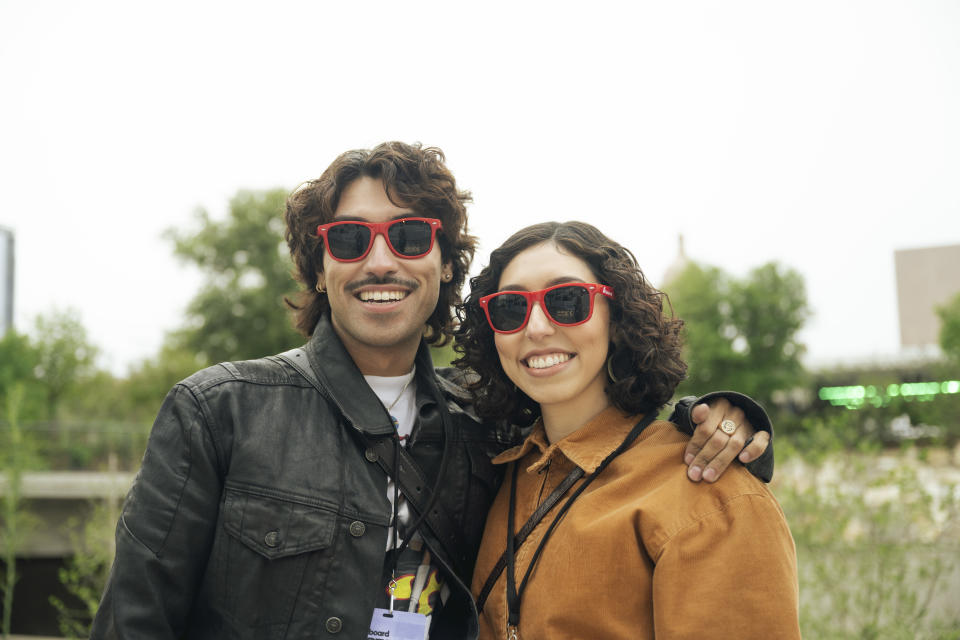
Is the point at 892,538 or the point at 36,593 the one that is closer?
the point at 892,538

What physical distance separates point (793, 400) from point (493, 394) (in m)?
56.6

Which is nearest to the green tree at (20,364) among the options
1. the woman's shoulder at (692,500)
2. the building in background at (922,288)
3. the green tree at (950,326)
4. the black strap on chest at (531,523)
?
the black strap on chest at (531,523)

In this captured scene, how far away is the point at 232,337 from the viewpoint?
1185 inches

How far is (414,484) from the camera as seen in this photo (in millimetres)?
2611

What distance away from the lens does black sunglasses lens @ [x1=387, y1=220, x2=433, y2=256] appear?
2869mm

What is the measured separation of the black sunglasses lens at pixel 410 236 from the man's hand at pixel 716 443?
Result: 128cm

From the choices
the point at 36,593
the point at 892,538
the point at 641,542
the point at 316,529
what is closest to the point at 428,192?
the point at 316,529

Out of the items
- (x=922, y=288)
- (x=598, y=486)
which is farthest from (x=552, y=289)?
(x=922, y=288)

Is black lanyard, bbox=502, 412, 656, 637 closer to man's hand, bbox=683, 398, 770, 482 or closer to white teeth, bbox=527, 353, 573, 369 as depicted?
man's hand, bbox=683, 398, 770, 482

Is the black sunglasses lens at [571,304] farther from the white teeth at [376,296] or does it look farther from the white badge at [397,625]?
the white badge at [397,625]

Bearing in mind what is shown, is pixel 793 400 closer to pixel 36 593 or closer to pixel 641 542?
pixel 36 593

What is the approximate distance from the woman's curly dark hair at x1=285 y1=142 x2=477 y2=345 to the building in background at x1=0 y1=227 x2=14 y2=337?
45.4 metres

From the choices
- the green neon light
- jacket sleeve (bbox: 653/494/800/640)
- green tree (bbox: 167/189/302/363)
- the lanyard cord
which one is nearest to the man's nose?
the lanyard cord

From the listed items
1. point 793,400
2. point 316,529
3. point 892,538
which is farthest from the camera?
point 793,400
